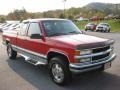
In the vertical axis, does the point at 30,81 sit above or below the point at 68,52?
below

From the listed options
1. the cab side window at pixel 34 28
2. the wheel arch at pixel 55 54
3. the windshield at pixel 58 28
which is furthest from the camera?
the cab side window at pixel 34 28

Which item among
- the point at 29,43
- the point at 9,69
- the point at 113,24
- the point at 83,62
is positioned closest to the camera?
the point at 83,62

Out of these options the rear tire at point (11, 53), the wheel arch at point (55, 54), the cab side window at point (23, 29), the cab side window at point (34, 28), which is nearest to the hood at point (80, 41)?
the wheel arch at point (55, 54)

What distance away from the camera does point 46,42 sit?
7.44m

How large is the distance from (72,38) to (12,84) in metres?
2.19

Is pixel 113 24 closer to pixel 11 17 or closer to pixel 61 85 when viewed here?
pixel 11 17

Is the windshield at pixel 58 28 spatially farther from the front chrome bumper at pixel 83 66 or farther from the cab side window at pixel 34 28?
the front chrome bumper at pixel 83 66

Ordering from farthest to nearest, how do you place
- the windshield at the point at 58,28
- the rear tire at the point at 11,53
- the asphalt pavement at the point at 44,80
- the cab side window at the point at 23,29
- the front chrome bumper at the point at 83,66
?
1. the rear tire at the point at 11,53
2. the cab side window at the point at 23,29
3. the windshield at the point at 58,28
4. the asphalt pavement at the point at 44,80
5. the front chrome bumper at the point at 83,66

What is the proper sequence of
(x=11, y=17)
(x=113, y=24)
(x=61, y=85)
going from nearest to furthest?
(x=61, y=85) < (x=113, y=24) < (x=11, y=17)

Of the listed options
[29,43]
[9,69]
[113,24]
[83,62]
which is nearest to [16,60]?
[9,69]

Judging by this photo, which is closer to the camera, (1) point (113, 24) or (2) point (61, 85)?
(2) point (61, 85)

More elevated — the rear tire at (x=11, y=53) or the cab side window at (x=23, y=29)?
the cab side window at (x=23, y=29)

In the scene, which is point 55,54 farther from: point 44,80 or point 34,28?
point 34,28

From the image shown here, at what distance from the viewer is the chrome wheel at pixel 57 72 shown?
6.93 metres
